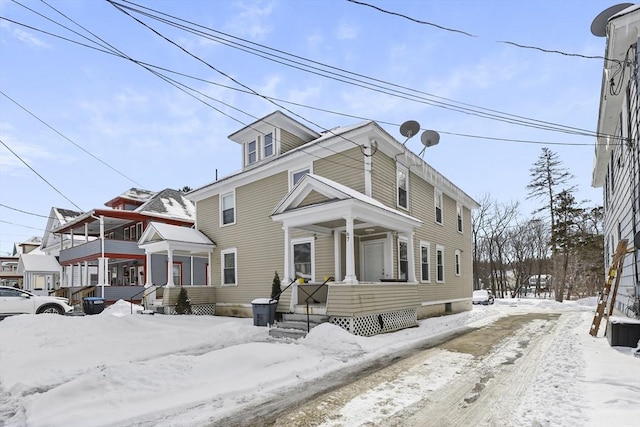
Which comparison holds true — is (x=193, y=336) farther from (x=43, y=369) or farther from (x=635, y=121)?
(x=635, y=121)

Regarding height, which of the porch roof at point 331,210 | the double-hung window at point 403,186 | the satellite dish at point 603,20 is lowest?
the porch roof at point 331,210

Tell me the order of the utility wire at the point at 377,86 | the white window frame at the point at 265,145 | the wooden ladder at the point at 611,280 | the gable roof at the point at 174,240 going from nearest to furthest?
the utility wire at the point at 377,86 < the wooden ladder at the point at 611,280 < the white window frame at the point at 265,145 < the gable roof at the point at 174,240

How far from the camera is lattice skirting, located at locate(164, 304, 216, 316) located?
52.4ft

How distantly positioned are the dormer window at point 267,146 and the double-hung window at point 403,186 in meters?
5.54

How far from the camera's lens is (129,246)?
2241 centimetres

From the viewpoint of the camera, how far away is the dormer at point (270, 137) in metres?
15.9

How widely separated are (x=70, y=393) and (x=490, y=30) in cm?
1000

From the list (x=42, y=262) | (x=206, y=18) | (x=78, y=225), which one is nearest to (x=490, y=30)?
(x=206, y=18)

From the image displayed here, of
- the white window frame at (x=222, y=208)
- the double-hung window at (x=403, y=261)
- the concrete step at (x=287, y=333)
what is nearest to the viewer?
the concrete step at (x=287, y=333)

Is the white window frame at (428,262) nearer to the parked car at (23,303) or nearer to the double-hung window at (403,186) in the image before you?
the double-hung window at (403,186)

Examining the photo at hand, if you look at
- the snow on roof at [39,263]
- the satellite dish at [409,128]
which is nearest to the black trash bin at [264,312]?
the satellite dish at [409,128]

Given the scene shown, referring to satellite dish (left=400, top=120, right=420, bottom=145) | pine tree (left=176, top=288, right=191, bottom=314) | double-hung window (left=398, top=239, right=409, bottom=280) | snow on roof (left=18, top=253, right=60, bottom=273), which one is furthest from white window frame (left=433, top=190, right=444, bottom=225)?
snow on roof (left=18, top=253, right=60, bottom=273)

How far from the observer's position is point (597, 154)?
14.8 meters

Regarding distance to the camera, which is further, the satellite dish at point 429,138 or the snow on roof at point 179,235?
the snow on roof at point 179,235
